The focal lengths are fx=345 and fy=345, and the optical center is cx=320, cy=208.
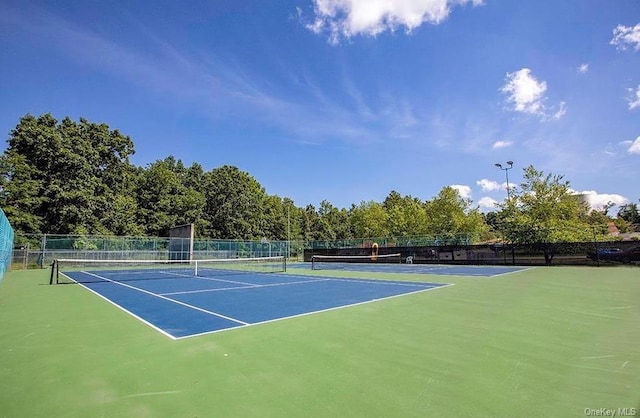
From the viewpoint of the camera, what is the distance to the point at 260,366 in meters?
4.37

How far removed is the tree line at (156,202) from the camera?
33031mm

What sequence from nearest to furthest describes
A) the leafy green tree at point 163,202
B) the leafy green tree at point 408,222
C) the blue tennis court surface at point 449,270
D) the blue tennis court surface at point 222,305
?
the blue tennis court surface at point 222,305, the blue tennis court surface at point 449,270, the leafy green tree at point 163,202, the leafy green tree at point 408,222

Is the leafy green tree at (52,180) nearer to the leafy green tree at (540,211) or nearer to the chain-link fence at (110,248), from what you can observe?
the chain-link fence at (110,248)

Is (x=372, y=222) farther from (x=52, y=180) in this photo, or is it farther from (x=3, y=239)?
(x=3, y=239)

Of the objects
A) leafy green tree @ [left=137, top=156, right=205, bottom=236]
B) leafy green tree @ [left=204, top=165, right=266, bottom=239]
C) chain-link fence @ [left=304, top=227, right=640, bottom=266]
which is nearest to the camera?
chain-link fence @ [left=304, top=227, right=640, bottom=266]

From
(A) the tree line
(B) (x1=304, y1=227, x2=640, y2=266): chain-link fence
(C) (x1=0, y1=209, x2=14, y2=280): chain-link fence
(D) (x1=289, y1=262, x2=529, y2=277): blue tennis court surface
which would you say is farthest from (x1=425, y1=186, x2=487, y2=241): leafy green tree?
(C) (x1=0, y1=209, x2=14, y2=280): chain-link fence

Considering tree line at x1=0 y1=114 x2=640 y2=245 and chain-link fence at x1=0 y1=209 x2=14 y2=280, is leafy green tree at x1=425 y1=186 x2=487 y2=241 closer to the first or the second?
tree line at x1=0 y1=114 x2=640 y2=245

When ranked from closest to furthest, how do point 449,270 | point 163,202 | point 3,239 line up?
point 3,239, point 449,270, point 163,202

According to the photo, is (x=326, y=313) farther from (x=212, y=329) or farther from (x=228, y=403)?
(x=228, y=403)

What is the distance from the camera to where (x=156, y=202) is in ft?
159

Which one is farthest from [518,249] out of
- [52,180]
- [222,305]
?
[52,180]

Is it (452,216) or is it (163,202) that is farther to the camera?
(163,202)

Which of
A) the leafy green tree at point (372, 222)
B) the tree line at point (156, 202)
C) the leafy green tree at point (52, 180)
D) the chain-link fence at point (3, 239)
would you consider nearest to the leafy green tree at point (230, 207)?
the tree line at point (156, 202)

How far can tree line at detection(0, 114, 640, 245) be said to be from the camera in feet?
108
